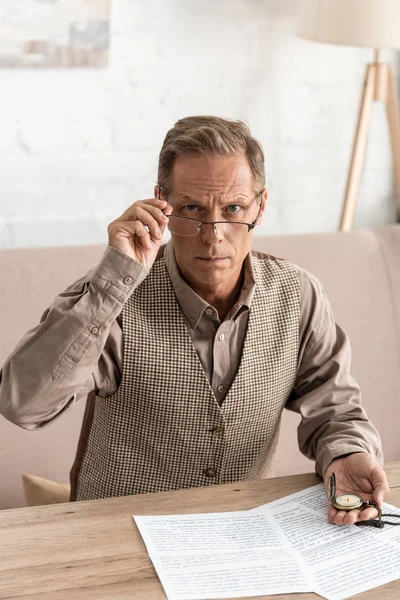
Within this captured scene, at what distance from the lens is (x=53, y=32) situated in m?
2.51

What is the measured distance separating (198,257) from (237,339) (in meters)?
0.19

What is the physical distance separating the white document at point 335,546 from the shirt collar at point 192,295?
37 centimetres

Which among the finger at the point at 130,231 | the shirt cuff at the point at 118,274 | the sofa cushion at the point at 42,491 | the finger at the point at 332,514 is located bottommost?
the sofa cushion at the point at 42,491

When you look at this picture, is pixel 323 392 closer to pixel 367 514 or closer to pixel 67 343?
pixel 367 514

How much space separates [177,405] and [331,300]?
782mm

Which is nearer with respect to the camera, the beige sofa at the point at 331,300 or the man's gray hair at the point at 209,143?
the man's gray hair at the point at 209,143

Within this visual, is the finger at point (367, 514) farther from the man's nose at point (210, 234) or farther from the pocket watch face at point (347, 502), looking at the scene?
the man's nose at point (210, 234)

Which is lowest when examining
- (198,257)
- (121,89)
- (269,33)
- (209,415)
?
(209,415)

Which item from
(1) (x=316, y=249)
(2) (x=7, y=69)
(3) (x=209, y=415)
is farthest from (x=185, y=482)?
(2) (x=7, y=69)

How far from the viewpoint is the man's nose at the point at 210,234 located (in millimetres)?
1484

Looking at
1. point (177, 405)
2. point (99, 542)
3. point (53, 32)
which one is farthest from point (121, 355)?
point (53, 32)

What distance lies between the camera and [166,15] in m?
2.67

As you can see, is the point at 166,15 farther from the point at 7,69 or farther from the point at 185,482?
the point at 185,482

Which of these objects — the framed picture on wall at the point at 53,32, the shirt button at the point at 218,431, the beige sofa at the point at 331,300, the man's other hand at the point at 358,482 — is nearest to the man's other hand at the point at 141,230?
the shirt button at the point at 218,431
